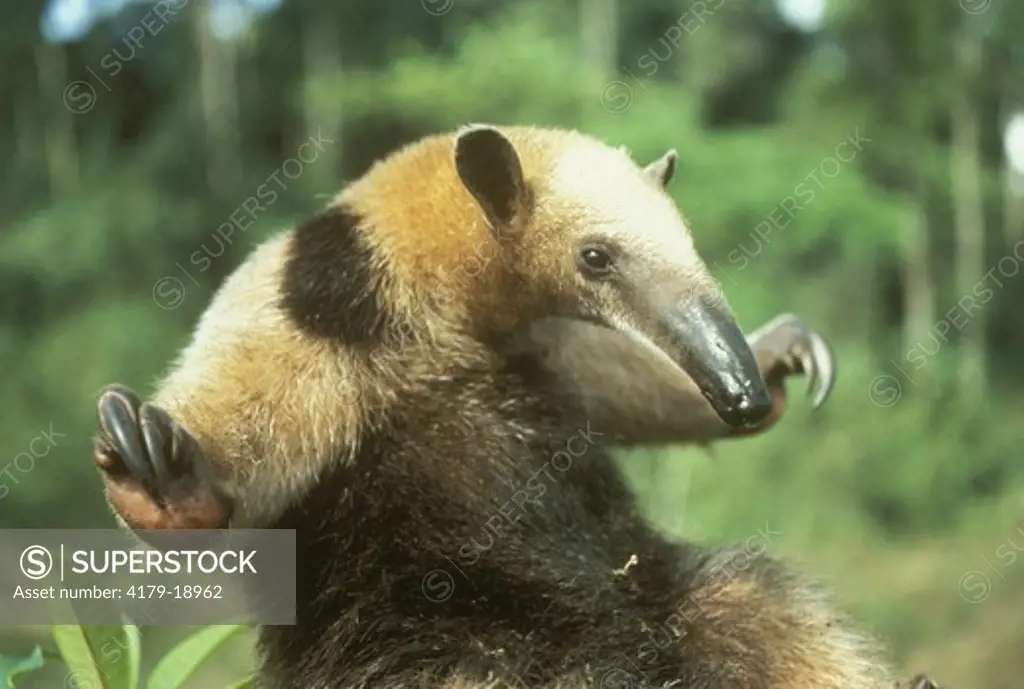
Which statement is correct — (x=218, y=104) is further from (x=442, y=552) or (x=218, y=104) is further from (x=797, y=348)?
(x=442, y=552)

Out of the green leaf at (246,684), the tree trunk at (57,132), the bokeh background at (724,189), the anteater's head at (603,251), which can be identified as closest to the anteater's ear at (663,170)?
the anteater's head at (603,251)

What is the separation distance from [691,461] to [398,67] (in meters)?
1.96

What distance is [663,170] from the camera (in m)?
1.52

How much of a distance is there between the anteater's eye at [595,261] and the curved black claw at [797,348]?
17.0 inches

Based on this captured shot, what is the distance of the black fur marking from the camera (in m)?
1.35

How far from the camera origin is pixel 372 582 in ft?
4.40

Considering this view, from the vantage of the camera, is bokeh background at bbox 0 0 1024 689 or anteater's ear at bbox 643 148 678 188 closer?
anteater's ear at bbox 643 148 678 188

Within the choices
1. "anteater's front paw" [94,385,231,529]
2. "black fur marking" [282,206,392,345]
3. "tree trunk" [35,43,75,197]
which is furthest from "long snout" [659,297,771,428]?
"tree trunk" [35,43,75,197]

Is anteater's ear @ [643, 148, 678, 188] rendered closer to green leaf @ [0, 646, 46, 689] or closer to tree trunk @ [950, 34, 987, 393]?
green leaf @ [0, 646, 46, 689]

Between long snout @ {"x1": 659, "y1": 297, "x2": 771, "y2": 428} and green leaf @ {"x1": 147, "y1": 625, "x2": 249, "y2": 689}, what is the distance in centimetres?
60

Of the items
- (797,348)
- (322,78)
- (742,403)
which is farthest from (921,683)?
(322,78)

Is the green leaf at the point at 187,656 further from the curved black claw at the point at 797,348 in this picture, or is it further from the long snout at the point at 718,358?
the curved black claw at the point at 797,348

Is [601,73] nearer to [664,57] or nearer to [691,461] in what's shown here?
[664,57]

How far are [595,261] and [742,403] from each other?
0.27m
